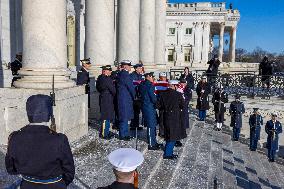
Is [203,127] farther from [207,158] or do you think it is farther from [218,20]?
[218,20]

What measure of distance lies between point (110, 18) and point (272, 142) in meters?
6.54

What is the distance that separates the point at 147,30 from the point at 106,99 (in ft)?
24.1

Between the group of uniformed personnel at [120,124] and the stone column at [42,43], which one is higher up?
the stone column at [42,43]

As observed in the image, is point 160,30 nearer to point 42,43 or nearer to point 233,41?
point 42,43

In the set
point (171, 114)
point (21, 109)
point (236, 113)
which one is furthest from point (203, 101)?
point (21, 109)

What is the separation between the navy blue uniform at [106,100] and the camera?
26.9ft

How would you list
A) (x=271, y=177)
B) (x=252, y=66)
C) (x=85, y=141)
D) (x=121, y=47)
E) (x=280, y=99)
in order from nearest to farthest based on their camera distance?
(x=85, y=141), (x=271, y=177), (x=121, y=47), (x=280, y=99), (x=252, y=66)

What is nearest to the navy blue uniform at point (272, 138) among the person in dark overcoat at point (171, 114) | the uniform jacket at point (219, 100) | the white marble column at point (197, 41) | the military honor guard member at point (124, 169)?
the uniform jacket at point (219, 100)

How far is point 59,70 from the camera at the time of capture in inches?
276

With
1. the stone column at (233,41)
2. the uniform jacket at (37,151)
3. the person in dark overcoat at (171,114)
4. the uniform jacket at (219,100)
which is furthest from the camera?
the stone column at (233,41)

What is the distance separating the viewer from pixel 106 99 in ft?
27.3

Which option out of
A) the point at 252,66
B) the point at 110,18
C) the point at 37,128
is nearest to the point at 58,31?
the point at 110,18

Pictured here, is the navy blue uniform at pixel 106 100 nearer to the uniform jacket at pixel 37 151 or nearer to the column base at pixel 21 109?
the column base at pixel 21 109

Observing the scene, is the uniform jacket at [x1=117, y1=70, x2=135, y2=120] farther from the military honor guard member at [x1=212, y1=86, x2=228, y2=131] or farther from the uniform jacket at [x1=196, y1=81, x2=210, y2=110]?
the uniform jacket at [x1=196, y1=81, x2=210, y2=110]
